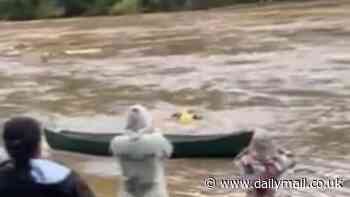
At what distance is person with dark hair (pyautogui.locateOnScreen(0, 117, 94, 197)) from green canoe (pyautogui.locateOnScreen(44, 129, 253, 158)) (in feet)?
32.8

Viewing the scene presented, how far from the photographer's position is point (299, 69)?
27891 mm

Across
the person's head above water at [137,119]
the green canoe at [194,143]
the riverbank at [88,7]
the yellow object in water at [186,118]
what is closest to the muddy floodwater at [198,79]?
the green canoe at [194,143]

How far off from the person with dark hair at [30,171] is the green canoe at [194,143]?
10.0m

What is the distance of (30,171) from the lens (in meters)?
5.22

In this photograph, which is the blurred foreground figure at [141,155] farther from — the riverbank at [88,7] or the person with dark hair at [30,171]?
the riverbank at [88,7]

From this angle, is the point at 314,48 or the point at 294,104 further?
the point at 314,48

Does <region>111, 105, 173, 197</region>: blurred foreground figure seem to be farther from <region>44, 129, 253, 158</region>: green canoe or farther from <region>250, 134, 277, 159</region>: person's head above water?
<region>44, 129, 253, 158</region>: green canoe

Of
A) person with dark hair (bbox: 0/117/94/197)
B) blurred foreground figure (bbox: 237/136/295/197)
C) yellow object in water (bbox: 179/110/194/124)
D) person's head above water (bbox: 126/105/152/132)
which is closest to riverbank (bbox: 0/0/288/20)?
yellow object in water (bbox: 179/110/194/124)

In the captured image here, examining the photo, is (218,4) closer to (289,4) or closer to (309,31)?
(289,4)

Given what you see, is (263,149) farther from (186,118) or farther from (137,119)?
(186,118)

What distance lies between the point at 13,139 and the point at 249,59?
84.8 ft

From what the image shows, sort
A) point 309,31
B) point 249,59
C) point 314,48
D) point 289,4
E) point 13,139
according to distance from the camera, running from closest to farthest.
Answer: point 13,139 < point 249,59 < point 314,48 < point 309,31 < point 289,4

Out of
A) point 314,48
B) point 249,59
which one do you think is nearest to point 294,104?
point 249,59

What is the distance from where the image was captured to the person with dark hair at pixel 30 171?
5137 mm
